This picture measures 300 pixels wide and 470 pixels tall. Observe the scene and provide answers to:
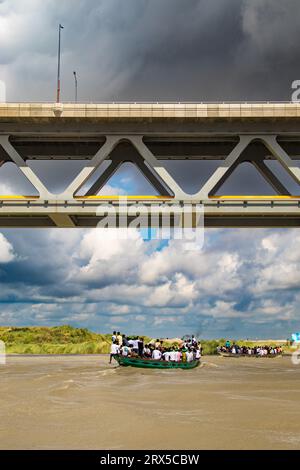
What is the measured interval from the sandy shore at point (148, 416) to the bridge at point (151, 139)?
22.5ft

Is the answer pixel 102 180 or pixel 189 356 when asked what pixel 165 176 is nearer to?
pixel 102 180

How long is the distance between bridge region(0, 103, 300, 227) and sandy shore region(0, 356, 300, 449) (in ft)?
22.5

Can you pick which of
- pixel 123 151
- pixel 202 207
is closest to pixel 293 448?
pixel 202 207

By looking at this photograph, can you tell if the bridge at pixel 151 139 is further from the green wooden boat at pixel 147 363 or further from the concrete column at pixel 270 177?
the green wooden boat at pixel 147 363

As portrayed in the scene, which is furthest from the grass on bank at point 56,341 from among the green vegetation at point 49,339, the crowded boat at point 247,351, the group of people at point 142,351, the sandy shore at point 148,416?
the sandy shore at point 148,416

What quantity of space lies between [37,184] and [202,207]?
257 inches

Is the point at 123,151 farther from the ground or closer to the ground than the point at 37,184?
farther from the ground

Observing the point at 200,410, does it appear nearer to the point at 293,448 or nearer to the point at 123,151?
the point at 293,448

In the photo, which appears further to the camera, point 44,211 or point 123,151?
point 123,151

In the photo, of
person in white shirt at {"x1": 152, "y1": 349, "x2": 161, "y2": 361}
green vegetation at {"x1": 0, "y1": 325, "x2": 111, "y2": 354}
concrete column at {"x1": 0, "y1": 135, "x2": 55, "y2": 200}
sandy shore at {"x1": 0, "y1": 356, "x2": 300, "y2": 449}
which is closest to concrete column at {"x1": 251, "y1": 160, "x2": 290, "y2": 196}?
sandy shore at {"x1": 0, "y1": 356, "x2": 300, "y2": 449}

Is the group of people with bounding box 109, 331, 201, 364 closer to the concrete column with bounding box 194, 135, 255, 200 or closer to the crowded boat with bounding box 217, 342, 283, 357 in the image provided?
the concrete column with bounding box 194, 135, 255, 200

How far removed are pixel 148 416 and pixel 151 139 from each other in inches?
544

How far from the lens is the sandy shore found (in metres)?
8.69
